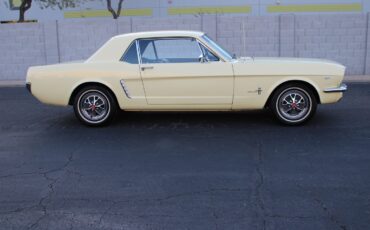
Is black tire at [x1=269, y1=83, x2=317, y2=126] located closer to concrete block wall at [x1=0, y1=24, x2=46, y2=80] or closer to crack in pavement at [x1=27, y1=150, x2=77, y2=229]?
crack in pavement at [x1=27, y1=150, x2=77, y2=229]

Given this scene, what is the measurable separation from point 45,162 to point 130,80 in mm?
2109

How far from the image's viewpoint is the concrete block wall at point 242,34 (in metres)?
14.8

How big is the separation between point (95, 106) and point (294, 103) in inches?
122

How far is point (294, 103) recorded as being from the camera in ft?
24.0

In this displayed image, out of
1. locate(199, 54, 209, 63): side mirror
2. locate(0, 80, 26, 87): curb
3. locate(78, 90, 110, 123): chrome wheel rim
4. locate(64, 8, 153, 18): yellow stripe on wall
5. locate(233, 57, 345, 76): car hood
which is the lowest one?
locate(0, 80, 26, 87): curb

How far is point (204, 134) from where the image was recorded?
23.1 ft

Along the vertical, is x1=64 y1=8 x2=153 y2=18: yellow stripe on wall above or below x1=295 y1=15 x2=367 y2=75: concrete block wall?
above

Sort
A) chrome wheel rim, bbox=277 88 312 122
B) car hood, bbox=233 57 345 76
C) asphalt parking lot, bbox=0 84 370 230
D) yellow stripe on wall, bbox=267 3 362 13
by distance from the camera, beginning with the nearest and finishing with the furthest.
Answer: asphalt parking lot, bbox=0 84 370 230, car hood, bbox=233 57 345 76, chrome wheel rim, bbox=277 88 312 122, yellow stripe on wall, bbox=267 3 362 13

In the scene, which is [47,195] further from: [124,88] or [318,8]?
[318,8]

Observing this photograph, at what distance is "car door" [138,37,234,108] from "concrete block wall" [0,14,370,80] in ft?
23.4

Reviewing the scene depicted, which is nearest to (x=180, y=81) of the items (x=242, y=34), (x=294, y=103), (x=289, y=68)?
(x=289, y=68)

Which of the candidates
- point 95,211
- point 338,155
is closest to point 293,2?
point 338,155

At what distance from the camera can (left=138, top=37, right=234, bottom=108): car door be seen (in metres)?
7.30

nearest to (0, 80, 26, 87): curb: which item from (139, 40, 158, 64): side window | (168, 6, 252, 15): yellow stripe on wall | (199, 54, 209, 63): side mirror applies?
(139, 40, 158, 64): side window
